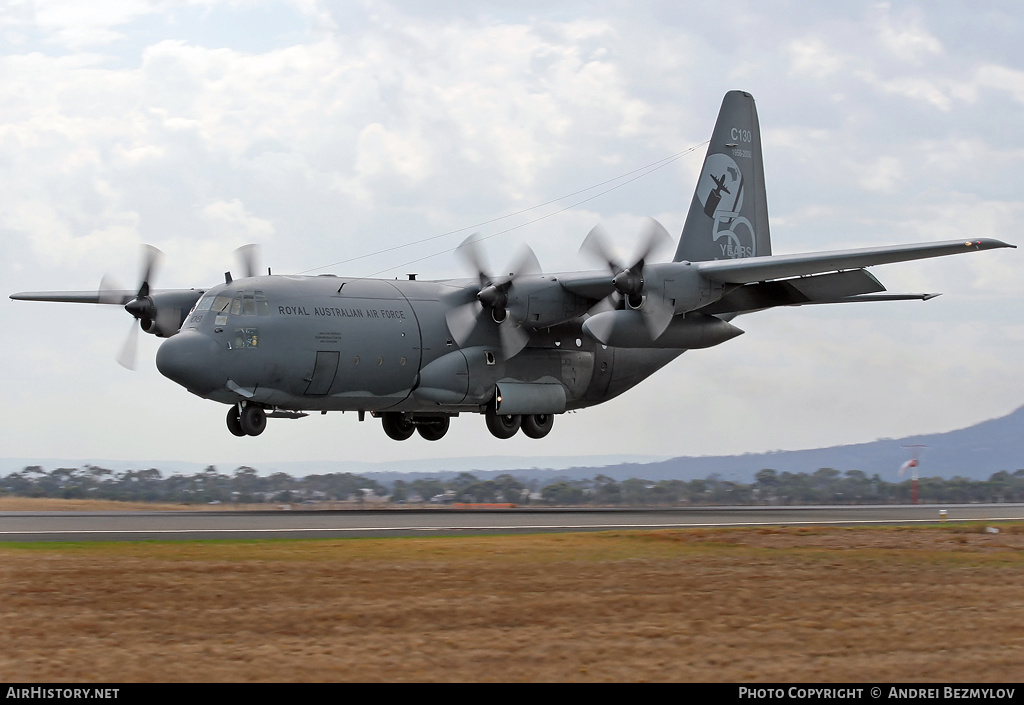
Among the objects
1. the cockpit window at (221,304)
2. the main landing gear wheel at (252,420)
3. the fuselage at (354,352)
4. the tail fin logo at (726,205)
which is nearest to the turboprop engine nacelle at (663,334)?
the fuselage at (354,352)

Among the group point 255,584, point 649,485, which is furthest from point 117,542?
point 649,485

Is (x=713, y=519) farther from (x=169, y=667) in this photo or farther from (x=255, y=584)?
(x=169, y=667)

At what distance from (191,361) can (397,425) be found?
28.4 feet

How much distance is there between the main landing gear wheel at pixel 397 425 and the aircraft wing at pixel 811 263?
9936 millimetres

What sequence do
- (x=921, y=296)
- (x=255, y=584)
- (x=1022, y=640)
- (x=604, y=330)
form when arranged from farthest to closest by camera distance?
(x=921, y=296) < (x=604, y=330) < (x=255, y=584) < (x=1022, y=640)

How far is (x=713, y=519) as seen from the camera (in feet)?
86.7

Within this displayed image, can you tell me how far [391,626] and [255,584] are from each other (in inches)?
117

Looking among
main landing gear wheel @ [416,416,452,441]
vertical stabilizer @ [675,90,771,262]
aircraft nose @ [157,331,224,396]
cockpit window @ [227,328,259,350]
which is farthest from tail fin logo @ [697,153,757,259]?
aircraft nose @ [157,331,224,396]

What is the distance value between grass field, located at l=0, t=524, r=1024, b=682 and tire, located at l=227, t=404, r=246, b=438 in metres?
10.9

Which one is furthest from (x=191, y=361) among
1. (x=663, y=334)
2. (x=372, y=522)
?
(x=663, y=334)

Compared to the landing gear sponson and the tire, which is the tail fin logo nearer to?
the landing gear sponson

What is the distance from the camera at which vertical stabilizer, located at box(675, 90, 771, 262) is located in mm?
37469

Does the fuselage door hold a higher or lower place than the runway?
higher
